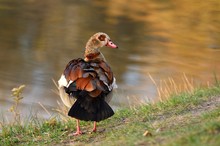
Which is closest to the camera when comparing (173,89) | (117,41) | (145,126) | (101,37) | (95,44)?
(145,126)

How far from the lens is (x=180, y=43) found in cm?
2536

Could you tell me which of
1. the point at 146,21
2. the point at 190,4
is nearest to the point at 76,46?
the point at 146,21

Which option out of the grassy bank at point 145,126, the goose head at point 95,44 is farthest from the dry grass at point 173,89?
the goose head at point 95,44

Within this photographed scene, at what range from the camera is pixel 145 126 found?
694cm

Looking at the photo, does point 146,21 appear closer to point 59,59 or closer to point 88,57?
point 59,59

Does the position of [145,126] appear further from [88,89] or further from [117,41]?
[117,41]

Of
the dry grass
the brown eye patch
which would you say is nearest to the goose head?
the brown eye patch

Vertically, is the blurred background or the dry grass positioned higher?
the blurred background

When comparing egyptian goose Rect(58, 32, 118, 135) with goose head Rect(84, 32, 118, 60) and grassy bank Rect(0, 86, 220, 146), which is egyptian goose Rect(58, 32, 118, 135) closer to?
grassy bank Rect(0, 86, 220, 146)

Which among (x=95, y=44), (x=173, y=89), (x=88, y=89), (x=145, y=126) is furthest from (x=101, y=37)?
(x=173, y=89)

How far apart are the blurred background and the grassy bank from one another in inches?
193

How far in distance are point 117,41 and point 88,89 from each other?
18.5 m

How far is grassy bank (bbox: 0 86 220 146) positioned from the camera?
595 centimetres

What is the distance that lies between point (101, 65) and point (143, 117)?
1.11 metres
